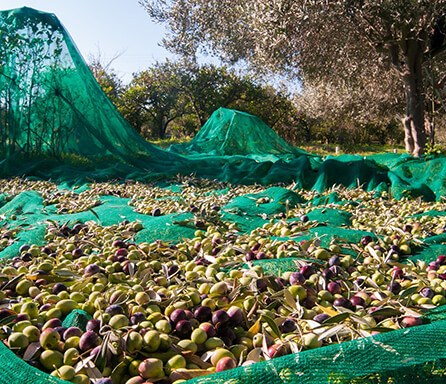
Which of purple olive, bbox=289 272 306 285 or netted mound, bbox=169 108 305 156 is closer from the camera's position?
purple olive, bbox=289 272 306 285

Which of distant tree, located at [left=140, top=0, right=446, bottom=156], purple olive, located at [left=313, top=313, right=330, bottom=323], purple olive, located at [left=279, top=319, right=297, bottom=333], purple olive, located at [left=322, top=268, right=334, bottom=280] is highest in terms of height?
distant tree, located at [left=140, top=0, right=446, bottom=156]

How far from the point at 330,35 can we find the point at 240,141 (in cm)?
385

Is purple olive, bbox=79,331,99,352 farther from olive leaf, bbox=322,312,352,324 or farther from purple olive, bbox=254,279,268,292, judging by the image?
olive leaf, bbox=322,312,352,324

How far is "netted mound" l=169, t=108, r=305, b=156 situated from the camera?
1095 cm

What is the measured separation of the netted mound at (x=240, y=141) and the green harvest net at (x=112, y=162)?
3 cm

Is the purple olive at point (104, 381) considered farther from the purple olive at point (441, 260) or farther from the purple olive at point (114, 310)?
the purple olive at point (441, 260)

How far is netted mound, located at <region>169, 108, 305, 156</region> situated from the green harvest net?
30 millimetres

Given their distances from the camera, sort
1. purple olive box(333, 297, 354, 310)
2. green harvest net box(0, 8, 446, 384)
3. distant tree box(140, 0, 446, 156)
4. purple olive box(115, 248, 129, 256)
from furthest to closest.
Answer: distant tree box(140, 0, 446, 156), green harvest net box(0, 8, 446, 384), purple olive box(115, 248, 129, 256), purple olive box(333, 297, 354, 310)

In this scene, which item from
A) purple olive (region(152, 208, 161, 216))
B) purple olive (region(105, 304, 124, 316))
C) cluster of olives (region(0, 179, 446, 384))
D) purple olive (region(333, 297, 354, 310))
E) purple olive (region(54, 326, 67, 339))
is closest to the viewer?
cluster of olives (region(0, 179, 446, 384))

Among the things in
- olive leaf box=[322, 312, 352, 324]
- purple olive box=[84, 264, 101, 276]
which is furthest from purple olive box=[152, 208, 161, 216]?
olive leaf box=[322, 312, 352, 324]

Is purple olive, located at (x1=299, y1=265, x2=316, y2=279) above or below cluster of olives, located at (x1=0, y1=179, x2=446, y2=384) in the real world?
above

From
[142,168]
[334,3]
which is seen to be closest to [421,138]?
[334,3]

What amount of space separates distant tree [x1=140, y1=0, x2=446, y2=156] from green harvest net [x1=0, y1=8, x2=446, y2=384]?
234cm

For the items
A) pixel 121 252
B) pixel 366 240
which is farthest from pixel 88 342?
pixel 366 240
